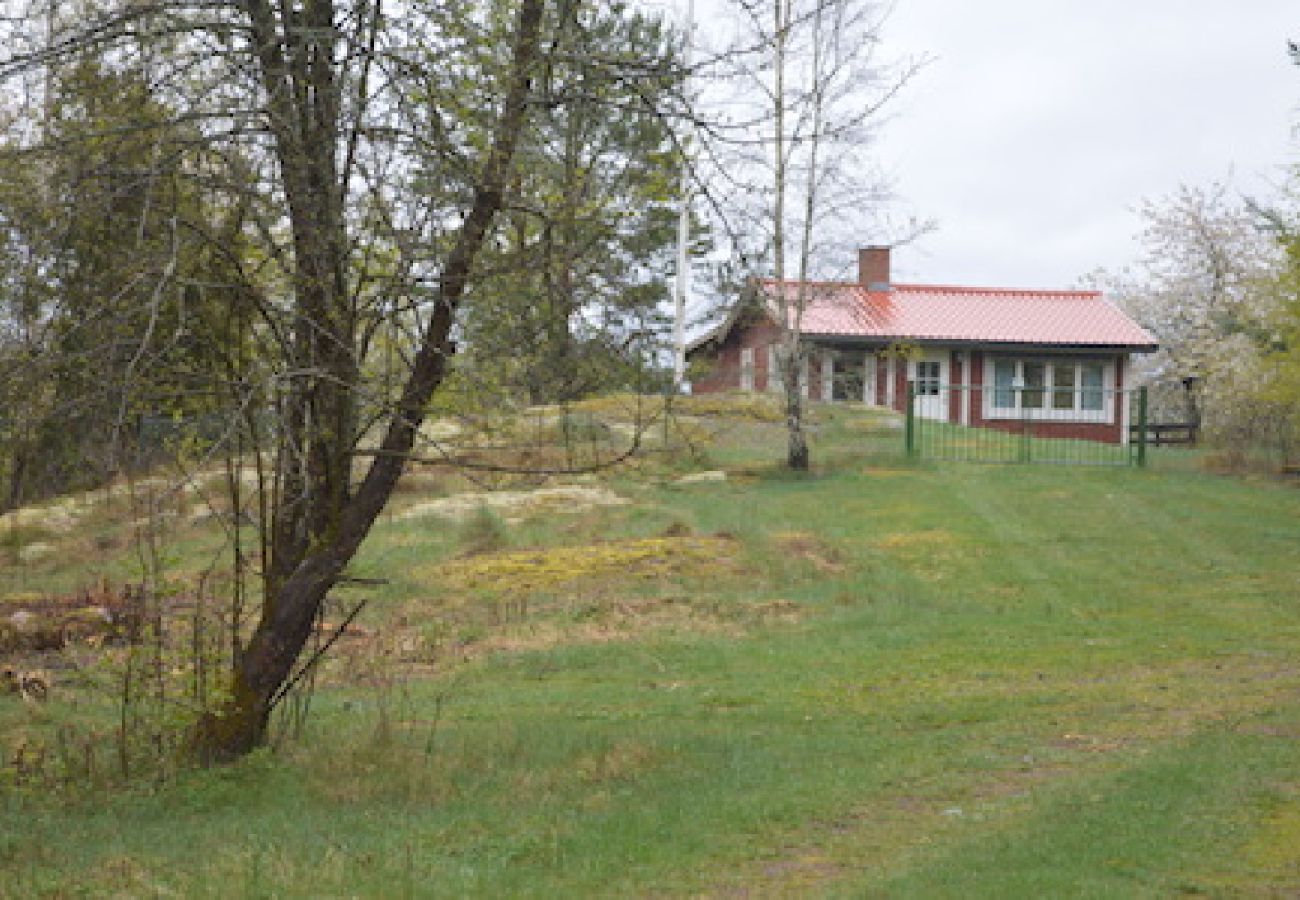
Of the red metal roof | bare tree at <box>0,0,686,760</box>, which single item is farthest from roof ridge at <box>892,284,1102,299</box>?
bare tree at <box>0,0,686,760</box>

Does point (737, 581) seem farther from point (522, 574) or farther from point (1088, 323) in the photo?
point (1088, 323)

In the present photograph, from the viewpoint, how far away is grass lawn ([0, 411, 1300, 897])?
652cm

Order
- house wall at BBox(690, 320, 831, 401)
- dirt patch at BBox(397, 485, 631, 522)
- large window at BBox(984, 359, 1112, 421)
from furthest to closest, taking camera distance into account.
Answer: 1. large window at BBox(984, 359, 1112, 421)
2. house wall at BBox(690, 320, 831, 401)
3. dirt patch at BBox(397, 485, 631, 522)

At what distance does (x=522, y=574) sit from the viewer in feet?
60.0

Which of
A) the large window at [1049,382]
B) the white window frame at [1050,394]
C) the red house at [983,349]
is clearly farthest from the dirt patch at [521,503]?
the large window at [1049,382]

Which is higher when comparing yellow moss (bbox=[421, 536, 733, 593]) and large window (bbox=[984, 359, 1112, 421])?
large window (bbox=[984, 359, 1112, 421])

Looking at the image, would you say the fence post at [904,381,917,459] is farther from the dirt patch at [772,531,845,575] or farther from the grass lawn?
the dirt patch at [772,531,845,575]

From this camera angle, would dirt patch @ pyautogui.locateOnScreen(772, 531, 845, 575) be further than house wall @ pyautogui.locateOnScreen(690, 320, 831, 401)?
No

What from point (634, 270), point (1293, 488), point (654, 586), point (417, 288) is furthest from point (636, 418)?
point (1293, 488)

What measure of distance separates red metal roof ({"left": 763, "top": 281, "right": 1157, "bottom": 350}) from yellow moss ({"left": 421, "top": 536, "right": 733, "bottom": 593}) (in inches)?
774

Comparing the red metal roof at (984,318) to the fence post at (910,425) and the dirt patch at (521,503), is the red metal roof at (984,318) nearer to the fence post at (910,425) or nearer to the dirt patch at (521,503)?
the fence post at (910,425)

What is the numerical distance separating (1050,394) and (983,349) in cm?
237

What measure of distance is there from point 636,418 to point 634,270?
1.03 m

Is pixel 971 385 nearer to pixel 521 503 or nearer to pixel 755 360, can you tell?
pixel 755 360
